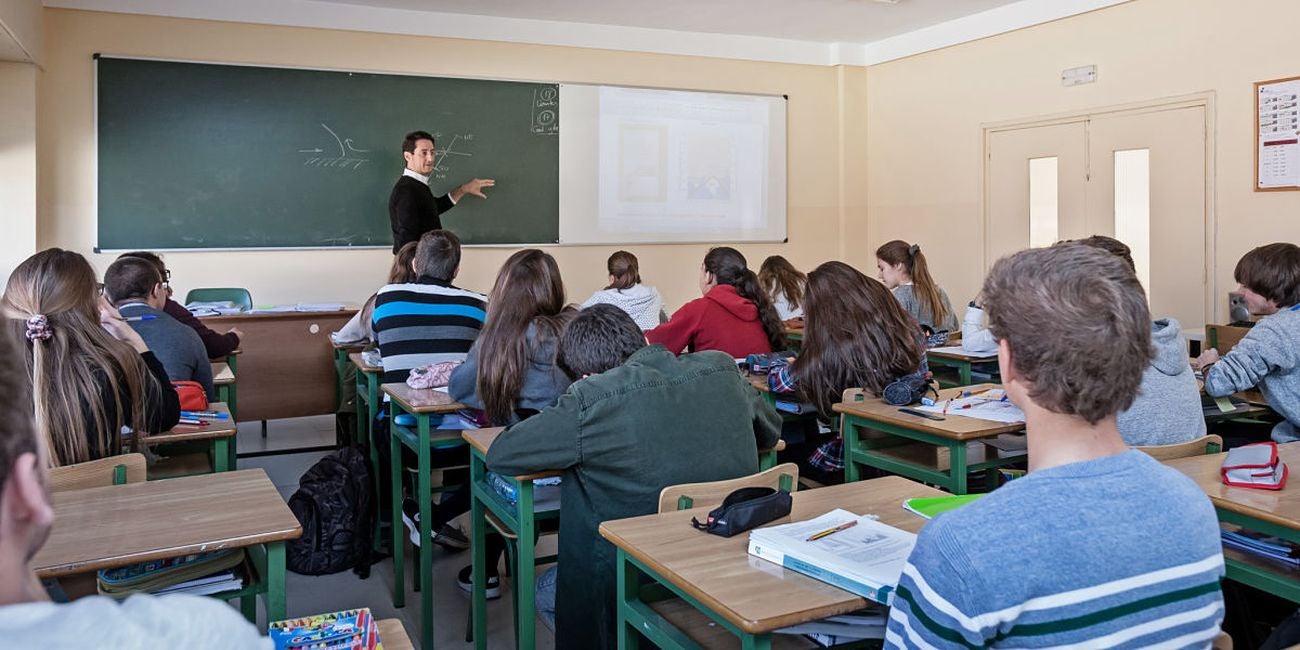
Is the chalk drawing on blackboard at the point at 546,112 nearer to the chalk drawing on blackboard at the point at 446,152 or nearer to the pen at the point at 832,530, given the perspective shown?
the chalk drawing on blackboard at the point at 446,152

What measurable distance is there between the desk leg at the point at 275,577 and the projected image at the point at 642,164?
593cm

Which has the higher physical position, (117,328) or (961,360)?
(117,328)

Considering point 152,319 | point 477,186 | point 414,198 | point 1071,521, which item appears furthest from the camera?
point 477,186

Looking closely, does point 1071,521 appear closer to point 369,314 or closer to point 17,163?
point 369,314

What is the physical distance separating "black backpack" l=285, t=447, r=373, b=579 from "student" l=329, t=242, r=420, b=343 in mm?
928

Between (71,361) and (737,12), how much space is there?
222 inches

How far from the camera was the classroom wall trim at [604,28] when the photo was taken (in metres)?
6.34

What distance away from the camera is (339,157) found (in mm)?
6699

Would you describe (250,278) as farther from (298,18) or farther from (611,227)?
(611,227)

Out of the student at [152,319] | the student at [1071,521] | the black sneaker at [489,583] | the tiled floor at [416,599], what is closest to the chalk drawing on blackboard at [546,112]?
the tiled floor at [416,599]

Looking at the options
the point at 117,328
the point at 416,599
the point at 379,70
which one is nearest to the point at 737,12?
the point at 379,70

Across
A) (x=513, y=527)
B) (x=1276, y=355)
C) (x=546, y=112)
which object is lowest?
(x=513, y=527)

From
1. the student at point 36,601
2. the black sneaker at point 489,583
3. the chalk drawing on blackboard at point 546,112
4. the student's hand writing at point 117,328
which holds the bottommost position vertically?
the black sneaker at point 489,583

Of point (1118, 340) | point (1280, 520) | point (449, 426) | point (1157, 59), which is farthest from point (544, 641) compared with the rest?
point (1157, 59)
